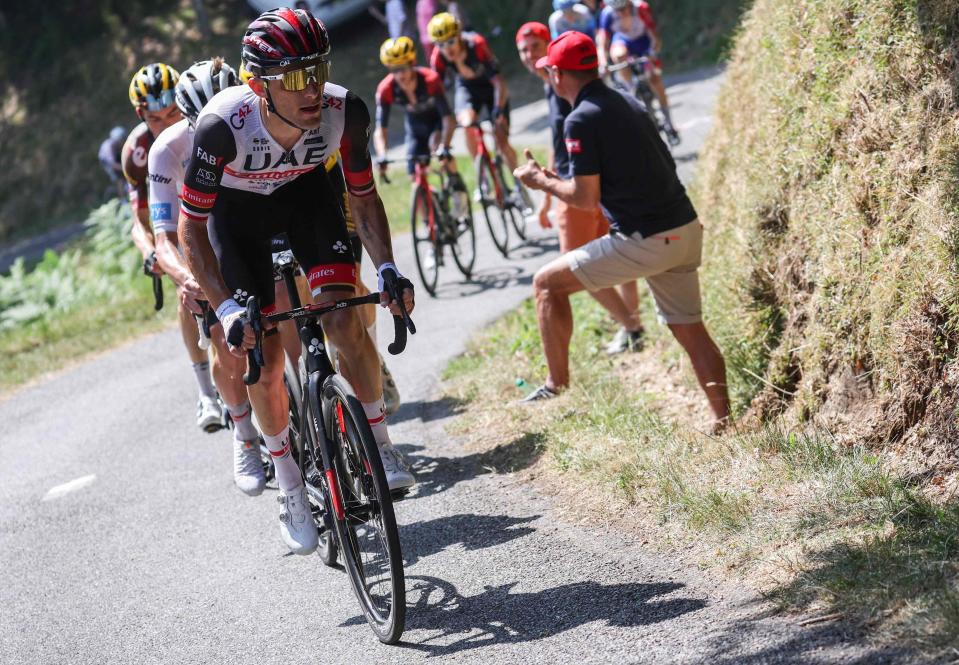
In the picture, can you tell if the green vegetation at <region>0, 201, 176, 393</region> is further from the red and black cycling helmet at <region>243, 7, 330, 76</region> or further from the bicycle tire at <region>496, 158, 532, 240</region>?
the red and black cycling helmet at <region>243, 7, 330, 76</region>

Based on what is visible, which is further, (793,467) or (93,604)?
(93,604)

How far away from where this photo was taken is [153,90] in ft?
24.0

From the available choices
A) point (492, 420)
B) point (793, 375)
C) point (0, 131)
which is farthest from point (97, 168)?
A: point (793, 375)

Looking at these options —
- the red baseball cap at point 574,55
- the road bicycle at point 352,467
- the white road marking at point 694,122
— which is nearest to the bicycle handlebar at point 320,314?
the road bicycle at point 352,467

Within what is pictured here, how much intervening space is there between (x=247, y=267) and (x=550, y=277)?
6.97 feet

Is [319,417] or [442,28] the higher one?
[442,28]

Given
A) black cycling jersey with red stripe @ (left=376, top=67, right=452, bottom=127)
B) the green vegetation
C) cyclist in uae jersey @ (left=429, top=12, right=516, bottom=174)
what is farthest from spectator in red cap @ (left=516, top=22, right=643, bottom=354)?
the green vegetation

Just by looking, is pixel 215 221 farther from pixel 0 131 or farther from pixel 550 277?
pixel 0 131

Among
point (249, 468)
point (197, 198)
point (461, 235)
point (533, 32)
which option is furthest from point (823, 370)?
point (461, 235)

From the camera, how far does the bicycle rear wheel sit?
1220 centimetres

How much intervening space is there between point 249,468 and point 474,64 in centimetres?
809

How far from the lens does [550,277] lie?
6977 mm

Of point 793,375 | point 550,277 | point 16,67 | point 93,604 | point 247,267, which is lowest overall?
point 93,604

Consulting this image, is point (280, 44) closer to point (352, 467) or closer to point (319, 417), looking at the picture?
point (319, 417)
